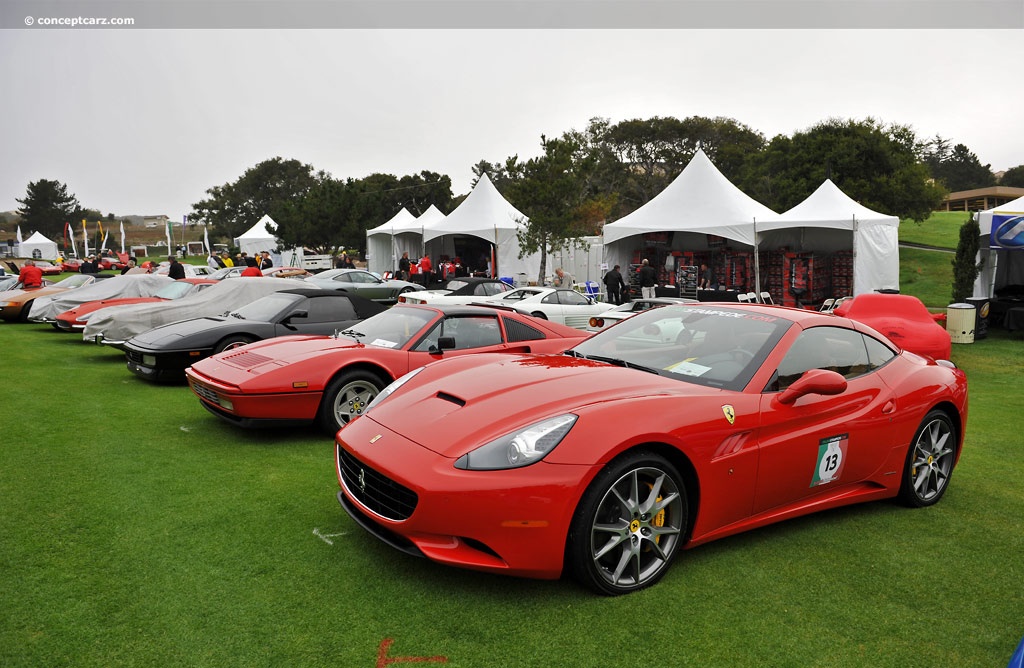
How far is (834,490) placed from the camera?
13.0ft

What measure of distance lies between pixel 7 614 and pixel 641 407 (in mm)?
2899

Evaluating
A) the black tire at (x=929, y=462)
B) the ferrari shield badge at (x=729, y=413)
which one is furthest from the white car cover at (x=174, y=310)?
the black tire at (x=929, y=462)

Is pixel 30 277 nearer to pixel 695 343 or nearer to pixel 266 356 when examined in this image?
pixel 266 356

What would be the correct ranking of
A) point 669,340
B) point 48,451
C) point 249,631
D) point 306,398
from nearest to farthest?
point 249,631
point 669,340
point 48,451
point 306,398

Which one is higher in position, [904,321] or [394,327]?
[394,327]

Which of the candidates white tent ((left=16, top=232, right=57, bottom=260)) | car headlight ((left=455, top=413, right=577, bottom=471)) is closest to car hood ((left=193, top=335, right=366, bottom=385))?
car headlight ((left=455, top=413, right=577, bottom=471))

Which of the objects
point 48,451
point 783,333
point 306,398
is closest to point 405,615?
point 783,333

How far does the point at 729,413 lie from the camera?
3.42 metres

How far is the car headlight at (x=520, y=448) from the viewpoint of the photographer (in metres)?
2.96

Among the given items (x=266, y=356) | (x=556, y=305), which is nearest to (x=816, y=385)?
(x=266, y=356)

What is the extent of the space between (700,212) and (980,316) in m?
7.75

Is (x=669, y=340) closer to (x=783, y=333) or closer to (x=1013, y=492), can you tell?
(x=783, y=333)

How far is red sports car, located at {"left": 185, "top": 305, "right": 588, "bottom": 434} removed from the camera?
18.4 ft

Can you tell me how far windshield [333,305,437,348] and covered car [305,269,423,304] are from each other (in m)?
13.4
